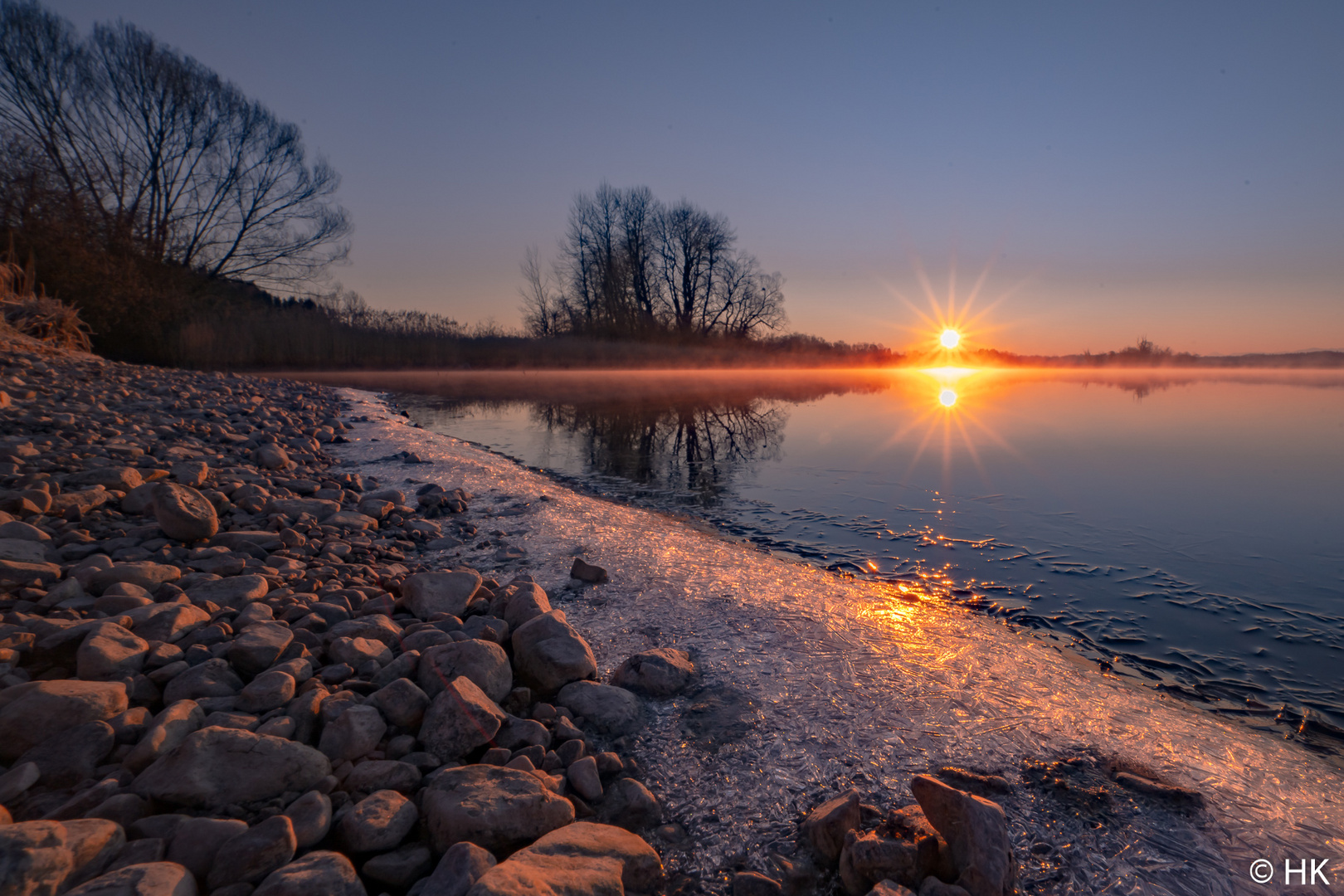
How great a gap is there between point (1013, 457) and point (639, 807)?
7.37m

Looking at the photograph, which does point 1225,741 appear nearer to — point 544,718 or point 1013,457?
point 544,718

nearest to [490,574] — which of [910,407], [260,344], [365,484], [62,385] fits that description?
[365,484]

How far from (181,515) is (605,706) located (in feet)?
A: 7.72

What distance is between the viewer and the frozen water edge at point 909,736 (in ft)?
4.73

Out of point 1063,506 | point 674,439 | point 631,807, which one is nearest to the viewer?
point 631,807

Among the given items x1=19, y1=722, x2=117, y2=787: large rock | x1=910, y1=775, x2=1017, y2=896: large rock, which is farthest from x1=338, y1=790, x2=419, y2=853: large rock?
x1=910, y1=775, x2=1017, y2=896: large rock

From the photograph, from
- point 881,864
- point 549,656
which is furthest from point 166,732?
point 881,864

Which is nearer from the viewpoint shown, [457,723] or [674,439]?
[457,723]

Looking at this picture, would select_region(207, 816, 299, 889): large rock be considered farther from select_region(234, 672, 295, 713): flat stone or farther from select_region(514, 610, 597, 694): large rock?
select_region(514, 610, 597, 694): large rock

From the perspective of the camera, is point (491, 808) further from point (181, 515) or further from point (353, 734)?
point (181, 515)

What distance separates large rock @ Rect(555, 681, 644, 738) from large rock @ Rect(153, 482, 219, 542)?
2132 mm

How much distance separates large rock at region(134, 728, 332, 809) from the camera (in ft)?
4.17

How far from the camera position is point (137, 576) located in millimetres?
2225

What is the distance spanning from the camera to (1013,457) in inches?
289
